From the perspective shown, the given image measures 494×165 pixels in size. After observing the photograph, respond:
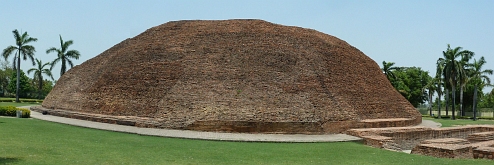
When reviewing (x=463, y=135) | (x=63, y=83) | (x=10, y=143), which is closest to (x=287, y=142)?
→ (x=10, y=143)

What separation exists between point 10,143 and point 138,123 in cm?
672

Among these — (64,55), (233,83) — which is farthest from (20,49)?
(233,83)

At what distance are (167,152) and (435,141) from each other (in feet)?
26.9

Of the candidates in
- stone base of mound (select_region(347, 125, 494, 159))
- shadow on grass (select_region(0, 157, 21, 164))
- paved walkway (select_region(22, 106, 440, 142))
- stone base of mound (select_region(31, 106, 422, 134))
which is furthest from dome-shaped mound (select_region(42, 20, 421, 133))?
shadow on grass (select_region(0, 157, 21, 164))

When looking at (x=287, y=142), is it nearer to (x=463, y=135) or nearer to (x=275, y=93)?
(x=275, y=93)

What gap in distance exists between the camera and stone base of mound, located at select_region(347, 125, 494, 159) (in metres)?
11.0

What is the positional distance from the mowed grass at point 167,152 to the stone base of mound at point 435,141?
0.87 metres

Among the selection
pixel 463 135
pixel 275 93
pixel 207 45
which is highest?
pixel 207 45

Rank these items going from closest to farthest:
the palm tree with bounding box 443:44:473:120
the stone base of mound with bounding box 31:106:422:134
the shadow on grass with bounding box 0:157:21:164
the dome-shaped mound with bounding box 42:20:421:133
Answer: the shadow on grass with bounding box 0:157:21:164 < the stone base of mound with bounding box 31:106:422:134 < the dome-shaped mound with bounding box 42:20:421:133 < the palm tree with bounding box 443:44:473:120

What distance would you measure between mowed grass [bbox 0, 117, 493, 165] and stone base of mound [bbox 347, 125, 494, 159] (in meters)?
0.87

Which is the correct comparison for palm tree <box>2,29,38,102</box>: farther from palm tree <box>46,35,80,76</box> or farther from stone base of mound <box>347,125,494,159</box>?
stone base of mound <box>347,125,494,159</box>

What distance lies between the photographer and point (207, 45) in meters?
20.6

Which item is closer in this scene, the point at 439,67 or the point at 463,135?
the point at 463,135

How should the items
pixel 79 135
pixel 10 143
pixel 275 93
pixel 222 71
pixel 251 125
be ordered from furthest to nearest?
pixel 222 71 → pixel 275 93 → pixel 251 125 → pixel 79 135 → pixel 10 143
